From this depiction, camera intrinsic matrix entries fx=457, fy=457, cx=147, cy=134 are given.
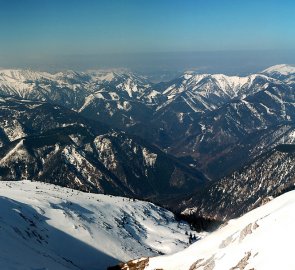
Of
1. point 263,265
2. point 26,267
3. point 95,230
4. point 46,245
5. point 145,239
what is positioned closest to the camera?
point 263,265

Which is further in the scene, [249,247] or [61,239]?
[61,239]

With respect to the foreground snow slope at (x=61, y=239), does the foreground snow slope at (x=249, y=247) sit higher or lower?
higher

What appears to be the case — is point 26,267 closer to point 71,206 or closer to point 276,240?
point 276,240

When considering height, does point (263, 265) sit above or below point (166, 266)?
above

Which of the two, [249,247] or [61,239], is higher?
[249,247]

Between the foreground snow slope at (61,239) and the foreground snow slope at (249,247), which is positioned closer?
the foreground snow slope at (249,247)

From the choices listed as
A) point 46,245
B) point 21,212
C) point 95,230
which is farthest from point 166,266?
point 95,230

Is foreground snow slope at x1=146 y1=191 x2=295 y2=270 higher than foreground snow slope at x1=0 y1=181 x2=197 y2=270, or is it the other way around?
foreground snow slope at x1=146 y1=191 x2=295 y2=270

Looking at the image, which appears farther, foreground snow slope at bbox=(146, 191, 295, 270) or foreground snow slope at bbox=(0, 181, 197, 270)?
foreground snow slope at bbox=(0, 181, 197, 270)
